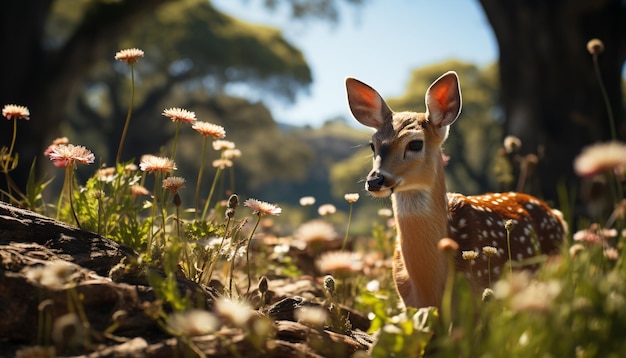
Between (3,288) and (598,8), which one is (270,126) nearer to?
(598,8)

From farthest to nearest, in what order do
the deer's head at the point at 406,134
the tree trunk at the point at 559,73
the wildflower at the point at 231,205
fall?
1. the tree trunk at the point at 559,73
2. the deer's head at the point at 406,134
3. the wildflower at the point at 231,205

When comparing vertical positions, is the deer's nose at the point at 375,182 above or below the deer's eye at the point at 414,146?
below

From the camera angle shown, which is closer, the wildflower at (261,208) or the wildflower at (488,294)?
the wildflower at (488,294)

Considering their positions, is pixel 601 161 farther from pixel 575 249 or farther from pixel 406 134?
pixel 406 134

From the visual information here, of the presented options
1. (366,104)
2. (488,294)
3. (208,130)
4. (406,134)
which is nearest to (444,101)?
(406,134)

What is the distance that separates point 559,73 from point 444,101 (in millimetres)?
6764

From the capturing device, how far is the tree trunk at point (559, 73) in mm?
9500

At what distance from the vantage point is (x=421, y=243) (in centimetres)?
350

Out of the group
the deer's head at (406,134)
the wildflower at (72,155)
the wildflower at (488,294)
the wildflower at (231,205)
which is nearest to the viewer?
the wildflower at (488,294)

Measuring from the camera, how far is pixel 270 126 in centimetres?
3534

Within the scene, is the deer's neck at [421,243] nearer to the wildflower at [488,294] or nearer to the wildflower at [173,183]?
the wildflower at [488,294]

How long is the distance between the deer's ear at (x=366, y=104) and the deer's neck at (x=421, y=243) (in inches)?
20.7

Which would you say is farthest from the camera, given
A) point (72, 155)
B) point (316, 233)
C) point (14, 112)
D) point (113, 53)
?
point (113, 53)

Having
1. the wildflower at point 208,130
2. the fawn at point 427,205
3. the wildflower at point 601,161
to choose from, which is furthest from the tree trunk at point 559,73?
the wildflower at point 601,161
